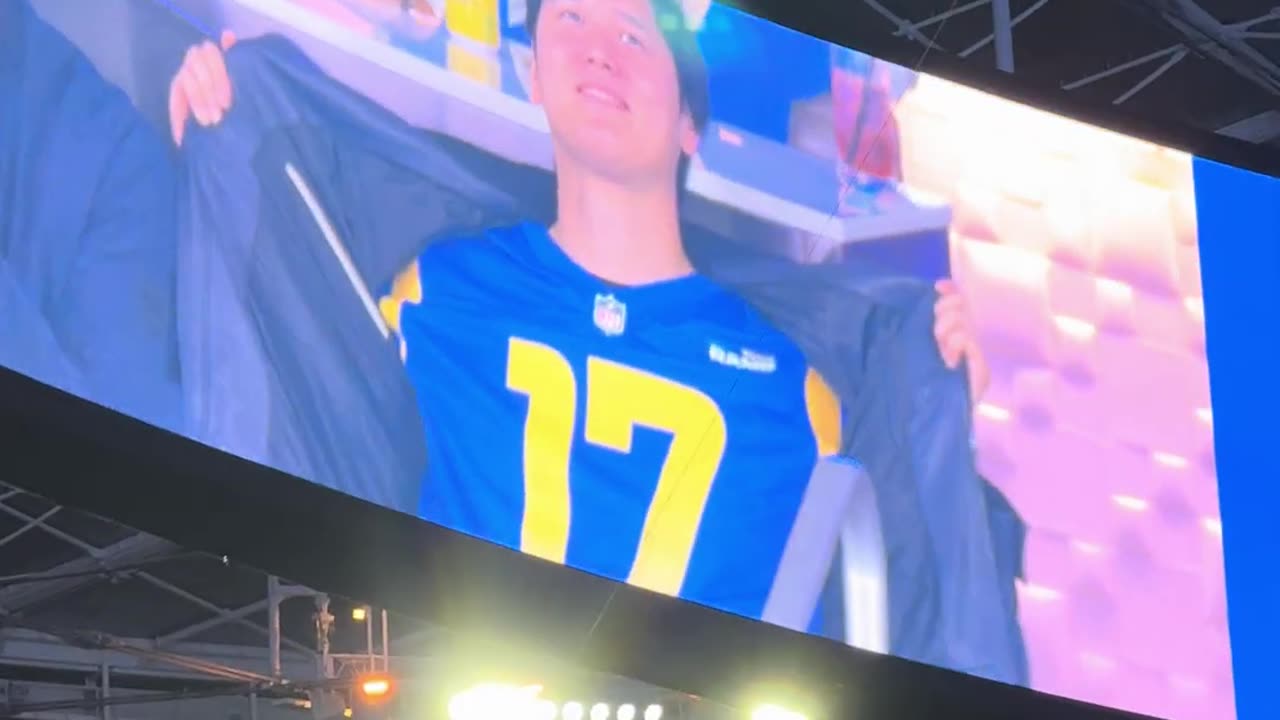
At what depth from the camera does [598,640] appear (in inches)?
151

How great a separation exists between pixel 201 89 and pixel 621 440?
3.84 feet

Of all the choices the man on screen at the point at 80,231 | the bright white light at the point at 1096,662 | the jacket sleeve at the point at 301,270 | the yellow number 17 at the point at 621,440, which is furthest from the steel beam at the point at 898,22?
the man on screen at the point at 80,231

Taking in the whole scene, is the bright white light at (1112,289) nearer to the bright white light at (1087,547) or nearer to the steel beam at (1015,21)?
the bright white light at (1087,547)

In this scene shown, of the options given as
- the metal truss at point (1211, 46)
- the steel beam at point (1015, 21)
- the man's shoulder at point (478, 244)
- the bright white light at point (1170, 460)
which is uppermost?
the steel beam at point (1015, 21)

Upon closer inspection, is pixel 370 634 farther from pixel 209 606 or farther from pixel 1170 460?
pixel 1170 460

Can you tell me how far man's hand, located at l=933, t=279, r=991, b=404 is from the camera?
4074mm

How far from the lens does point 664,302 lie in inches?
147

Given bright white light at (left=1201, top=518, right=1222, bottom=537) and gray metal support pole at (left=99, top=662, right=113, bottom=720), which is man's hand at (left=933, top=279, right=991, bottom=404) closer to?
bright white light at (left=1201, top=518, right=1222, bottom=537)

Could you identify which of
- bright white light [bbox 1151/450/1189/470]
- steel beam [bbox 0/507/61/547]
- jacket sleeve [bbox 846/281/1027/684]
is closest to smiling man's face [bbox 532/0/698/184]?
jacket sleeve [bbox 846/281/1027/684]

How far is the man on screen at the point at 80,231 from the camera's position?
2932mm

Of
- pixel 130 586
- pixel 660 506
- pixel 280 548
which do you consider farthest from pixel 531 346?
pixel 130 586

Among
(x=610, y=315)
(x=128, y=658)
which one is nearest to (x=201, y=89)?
(x=610, y=315)

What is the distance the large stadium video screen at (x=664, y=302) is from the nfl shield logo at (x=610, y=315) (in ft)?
0.04

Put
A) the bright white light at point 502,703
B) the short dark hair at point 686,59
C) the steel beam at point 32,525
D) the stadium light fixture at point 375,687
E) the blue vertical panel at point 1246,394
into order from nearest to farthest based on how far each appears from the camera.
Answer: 1. the short dark hair at point 686,59
2. the blue vertical panel at point 1246,394
3. the bright white light at point 502,703
4. the stadium light fixture at point 375,687
5. the steel beam at point 32,525
